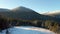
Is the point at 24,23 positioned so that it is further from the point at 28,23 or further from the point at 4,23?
the point at 4,23

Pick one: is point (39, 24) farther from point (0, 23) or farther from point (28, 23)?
point (0, 23)

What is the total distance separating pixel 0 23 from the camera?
17.0 meters

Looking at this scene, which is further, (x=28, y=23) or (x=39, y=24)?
(x=28, y=23)

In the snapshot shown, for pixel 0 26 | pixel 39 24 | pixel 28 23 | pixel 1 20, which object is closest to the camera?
pixel 0 26

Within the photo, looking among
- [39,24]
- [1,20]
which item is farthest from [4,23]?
[39,24]

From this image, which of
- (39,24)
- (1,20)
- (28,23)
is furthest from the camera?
(28,23)

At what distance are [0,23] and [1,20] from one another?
2.50ft

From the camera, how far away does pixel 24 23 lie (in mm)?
→ 25891

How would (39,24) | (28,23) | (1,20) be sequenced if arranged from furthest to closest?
(28,23)
(39,24)
(1,20)

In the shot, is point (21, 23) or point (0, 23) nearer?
point (0, 23)

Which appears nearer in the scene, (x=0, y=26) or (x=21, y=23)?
(x=0, y=26)

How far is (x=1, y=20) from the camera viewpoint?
17672mm

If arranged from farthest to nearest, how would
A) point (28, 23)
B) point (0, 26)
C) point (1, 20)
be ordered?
point (28, 23)
point (1, 20)
point (0, 26)

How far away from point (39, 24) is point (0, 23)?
Result: 24.7 ft
